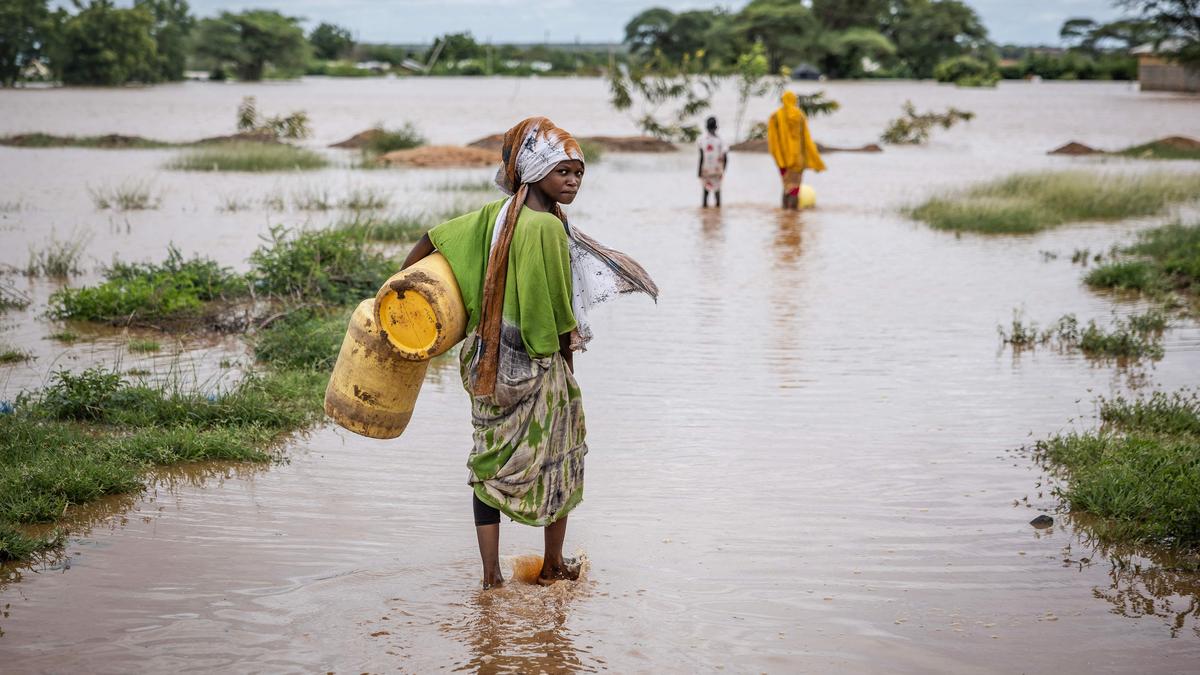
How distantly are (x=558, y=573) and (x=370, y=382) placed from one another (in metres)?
0.92

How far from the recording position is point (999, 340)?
8.34 m

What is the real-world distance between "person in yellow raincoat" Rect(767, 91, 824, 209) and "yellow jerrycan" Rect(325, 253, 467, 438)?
1229 centimetres

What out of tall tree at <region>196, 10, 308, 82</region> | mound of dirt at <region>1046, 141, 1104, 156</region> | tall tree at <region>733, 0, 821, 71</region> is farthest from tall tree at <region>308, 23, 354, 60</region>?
mound of dirt at <region>1046, 141, 1104, 156</region>

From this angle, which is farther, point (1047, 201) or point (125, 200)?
point (1047, 201)

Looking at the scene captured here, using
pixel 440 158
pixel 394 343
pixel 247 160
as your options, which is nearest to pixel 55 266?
pixel 394 343

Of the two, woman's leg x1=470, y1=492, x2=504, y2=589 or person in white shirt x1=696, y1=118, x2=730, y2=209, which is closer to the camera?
woman's leg x1=470, y1=492, x2=504, y2=589

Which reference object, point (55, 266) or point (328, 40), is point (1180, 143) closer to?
point (55, 266)

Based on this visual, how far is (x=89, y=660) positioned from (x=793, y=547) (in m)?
2.41

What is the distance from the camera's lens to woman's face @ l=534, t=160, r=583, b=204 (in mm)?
3736

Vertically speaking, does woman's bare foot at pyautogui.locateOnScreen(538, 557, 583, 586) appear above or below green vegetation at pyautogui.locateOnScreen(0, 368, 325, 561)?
below

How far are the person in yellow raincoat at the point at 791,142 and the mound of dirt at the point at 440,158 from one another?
9.61 metres

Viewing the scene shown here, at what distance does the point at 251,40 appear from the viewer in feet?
307

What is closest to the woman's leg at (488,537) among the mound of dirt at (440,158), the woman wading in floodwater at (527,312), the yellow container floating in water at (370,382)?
the woman wading in floodwater at (527,312)

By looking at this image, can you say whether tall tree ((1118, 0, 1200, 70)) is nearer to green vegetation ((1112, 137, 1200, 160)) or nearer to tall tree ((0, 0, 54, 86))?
green vegetation ((1112, 137, 1200, 160))
